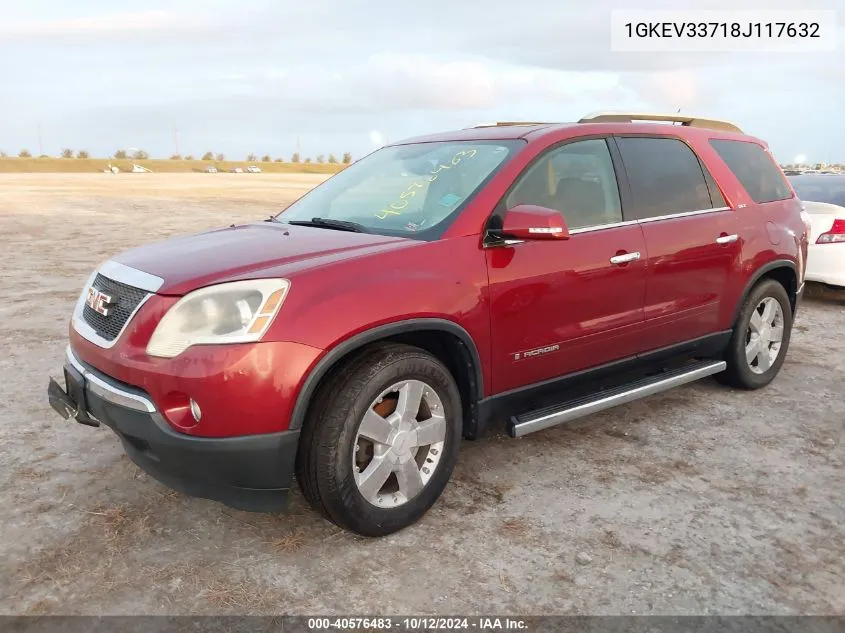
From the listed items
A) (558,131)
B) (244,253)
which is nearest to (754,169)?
(558,131)

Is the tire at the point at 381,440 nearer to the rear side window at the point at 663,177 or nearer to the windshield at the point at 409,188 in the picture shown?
the windshield at the point at 409,188

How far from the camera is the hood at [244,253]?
113 inches

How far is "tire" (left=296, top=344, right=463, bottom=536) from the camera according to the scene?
2859mm

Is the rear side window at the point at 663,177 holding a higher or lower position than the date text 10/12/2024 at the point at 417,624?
higher

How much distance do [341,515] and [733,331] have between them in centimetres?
317

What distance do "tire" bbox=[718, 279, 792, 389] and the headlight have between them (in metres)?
3.42

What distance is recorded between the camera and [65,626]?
2512mm

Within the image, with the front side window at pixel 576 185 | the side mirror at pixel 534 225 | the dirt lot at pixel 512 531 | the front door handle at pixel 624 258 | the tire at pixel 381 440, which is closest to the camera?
the dirt lot at pixel 512 531

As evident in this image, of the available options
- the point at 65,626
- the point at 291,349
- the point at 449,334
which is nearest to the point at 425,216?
the point at 449,334

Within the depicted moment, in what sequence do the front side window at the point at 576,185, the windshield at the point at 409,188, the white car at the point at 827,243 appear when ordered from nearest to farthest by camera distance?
the windshield at the point at 409,188 < the front side window at the point at 576,185 < the white car at the point at 827,243

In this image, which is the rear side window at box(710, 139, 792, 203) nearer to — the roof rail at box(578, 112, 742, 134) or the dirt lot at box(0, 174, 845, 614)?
the roof rail at box(578, 112, 742, 134)

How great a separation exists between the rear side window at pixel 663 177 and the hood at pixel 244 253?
1678 mm

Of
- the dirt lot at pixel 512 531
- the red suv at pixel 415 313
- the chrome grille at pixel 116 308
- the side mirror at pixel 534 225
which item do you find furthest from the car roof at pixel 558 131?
the chrome grille at pixel 116 308

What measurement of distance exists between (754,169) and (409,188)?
2.78 m
